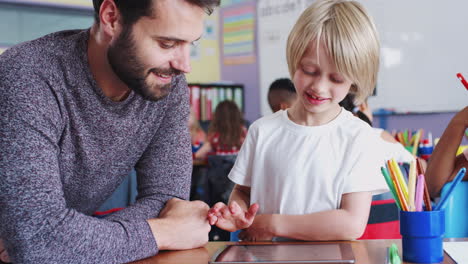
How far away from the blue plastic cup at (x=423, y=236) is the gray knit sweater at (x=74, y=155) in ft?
1.57

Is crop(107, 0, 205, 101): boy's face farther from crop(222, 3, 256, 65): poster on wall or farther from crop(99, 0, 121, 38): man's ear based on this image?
crop(222, 3, 256, 65): poster on wall

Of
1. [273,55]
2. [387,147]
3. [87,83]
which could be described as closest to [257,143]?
[87,83]

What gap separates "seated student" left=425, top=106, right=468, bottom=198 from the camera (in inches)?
63.6

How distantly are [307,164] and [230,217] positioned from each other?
0.27 m

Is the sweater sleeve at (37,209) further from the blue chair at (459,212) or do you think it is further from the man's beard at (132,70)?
the blue chair at (459,212)

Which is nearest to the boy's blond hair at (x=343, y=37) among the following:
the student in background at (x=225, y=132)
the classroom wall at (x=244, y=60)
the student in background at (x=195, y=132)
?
the student in background at (x=225, y=132)

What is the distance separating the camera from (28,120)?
1.10 metres

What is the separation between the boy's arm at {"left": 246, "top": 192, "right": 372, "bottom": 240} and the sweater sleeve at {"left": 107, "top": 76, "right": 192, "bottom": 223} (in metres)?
0.21

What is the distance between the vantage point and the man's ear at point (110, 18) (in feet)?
4.02

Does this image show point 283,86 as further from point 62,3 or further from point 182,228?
point 62,3

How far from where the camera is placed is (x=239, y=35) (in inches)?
258

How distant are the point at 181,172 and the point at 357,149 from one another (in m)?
0.42

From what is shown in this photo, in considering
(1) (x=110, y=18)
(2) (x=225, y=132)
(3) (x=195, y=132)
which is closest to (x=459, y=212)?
(1) (x=110, y=18)

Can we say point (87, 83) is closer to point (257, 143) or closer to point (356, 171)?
point (257, 143)
